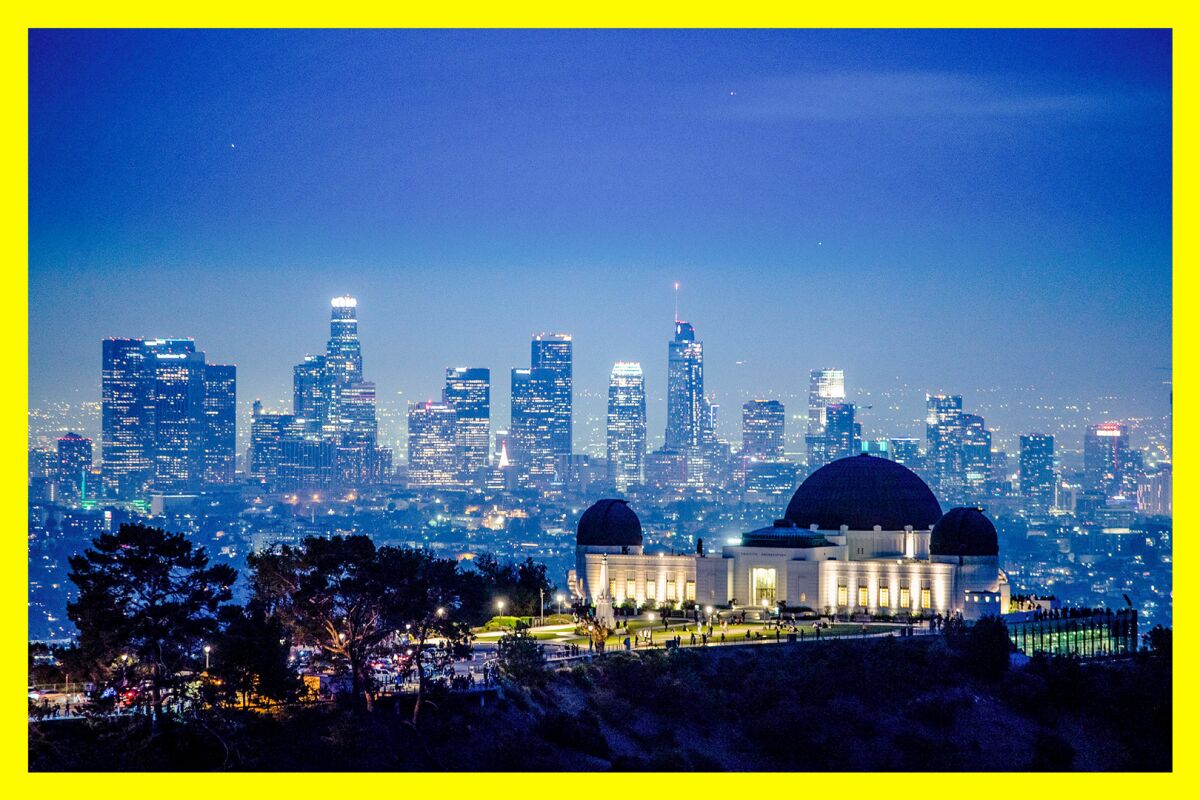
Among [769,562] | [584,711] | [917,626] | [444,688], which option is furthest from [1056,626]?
[444,688]

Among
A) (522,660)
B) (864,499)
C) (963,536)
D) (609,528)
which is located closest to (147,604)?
(522,660)

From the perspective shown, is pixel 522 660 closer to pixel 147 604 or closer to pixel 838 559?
pixel 147 604

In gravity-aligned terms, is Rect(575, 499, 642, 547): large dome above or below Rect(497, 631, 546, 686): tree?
above

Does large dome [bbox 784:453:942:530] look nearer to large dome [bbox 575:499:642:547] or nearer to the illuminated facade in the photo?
the illuminated facade

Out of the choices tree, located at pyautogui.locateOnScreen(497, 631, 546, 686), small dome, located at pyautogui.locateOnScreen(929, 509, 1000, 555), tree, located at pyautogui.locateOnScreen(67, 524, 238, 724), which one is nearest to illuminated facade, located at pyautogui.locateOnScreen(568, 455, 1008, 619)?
small dome, located at pyautogui.locateOnScreen(929, 509, 1000, 555)

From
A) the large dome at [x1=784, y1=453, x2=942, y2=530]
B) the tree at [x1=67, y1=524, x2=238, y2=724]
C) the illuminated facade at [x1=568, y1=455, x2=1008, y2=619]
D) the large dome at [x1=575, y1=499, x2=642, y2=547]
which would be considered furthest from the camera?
the large dome at [x1=575, y1=499, x2=642, y2=547]

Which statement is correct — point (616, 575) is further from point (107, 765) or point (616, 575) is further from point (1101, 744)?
point (107, 765)

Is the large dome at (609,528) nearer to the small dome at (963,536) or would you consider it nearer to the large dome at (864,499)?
the large dome at (864,499)
